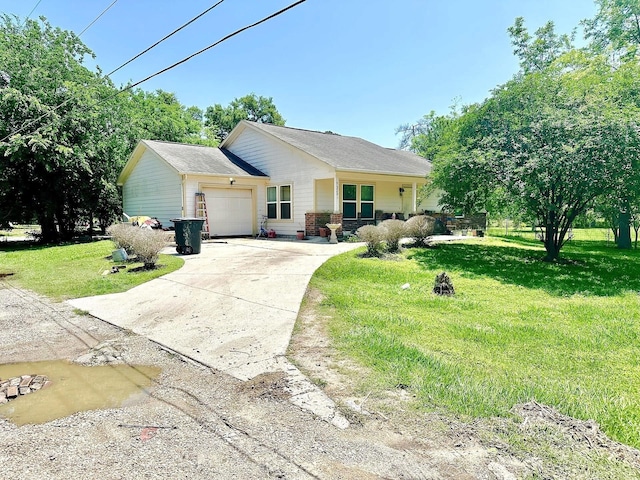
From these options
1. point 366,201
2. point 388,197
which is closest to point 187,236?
point 366,201

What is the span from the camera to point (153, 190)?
59.2ft

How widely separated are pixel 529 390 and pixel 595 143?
7886 mm

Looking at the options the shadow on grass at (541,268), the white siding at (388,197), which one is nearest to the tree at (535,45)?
the white siding at (388,197)

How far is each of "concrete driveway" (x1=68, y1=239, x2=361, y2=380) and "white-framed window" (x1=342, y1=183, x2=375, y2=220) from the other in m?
6.73

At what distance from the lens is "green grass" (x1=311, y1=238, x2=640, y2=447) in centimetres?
323

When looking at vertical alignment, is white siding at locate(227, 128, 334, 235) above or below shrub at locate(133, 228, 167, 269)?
above

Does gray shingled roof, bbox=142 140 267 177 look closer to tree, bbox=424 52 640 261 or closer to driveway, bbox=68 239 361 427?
driveway, bbox=68 239 361 427

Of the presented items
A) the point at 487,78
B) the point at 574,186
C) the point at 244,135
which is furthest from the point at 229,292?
the point at 487,78

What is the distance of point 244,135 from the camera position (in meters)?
19.0

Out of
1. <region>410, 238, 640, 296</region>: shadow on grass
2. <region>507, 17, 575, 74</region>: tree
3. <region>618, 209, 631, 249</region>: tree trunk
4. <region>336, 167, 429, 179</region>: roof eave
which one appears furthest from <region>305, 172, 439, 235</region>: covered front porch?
<region>507, 17, 575, 74</region>: tree

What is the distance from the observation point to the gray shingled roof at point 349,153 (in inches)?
612

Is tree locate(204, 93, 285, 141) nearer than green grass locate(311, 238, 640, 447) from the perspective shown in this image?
No

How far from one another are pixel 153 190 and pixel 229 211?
4.16 meters

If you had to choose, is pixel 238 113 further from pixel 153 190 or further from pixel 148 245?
pixel 148 245
